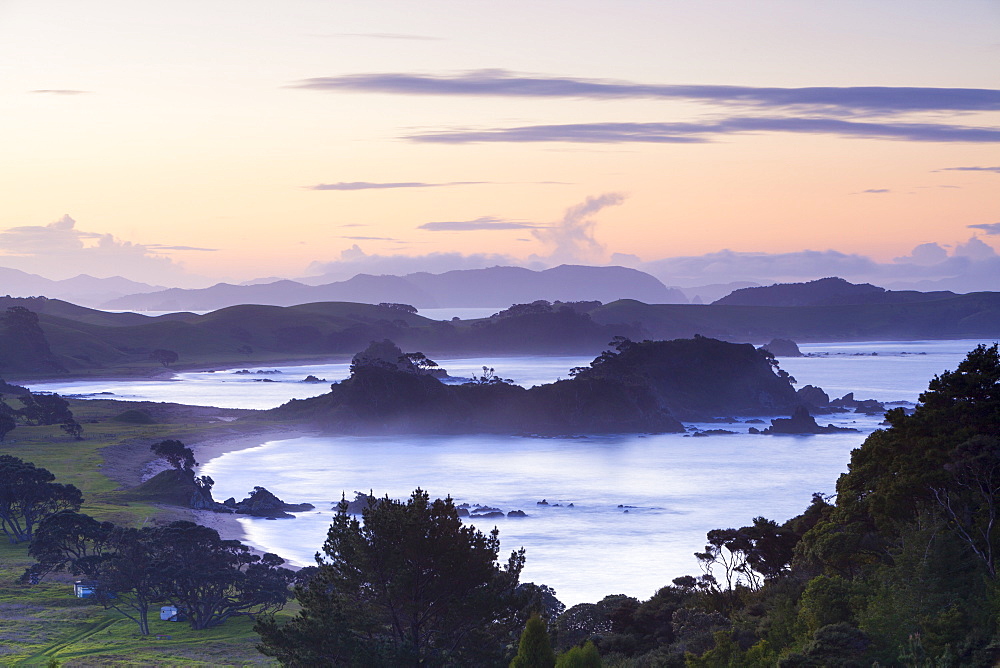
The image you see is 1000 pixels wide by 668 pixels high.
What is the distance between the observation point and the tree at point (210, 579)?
112ft

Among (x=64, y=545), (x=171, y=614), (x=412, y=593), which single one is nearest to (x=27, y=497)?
(x=64, y=545)

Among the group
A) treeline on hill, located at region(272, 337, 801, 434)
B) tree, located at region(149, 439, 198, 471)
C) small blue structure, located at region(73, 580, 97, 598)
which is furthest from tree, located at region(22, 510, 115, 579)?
treeline on hill, located at region(272, 337, 801, 434)

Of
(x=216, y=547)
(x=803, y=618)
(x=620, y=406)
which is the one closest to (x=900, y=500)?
(x=803, y=618)

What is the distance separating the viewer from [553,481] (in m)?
76.9

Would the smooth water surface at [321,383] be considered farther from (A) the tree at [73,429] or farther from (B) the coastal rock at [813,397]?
(A) the tree at [73,429]

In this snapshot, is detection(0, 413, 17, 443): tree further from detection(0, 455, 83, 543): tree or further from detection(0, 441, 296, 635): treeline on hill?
detection(0, 441, 296, 635): treeline on hill

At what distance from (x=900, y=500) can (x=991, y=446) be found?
2.54m

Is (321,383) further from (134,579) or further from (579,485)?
(134,579)

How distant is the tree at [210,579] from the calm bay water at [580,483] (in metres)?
10.6

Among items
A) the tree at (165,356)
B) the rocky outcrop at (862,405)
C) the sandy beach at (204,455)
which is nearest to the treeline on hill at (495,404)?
the sandy beach at (204,455)

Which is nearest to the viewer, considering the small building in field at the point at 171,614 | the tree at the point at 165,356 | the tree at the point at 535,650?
the tree at the point at 535,650

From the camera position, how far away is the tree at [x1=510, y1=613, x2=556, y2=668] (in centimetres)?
1788

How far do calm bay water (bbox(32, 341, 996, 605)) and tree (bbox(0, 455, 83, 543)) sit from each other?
9.97m

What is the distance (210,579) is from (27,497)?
17.2 m
